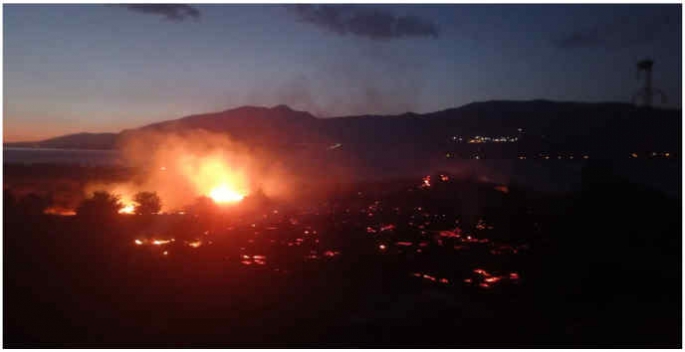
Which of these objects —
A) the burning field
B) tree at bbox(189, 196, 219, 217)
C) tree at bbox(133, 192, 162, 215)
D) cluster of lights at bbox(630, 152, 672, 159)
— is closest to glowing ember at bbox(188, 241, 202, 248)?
the burning field

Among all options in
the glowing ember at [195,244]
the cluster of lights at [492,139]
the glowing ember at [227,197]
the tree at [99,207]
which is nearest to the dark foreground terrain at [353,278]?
the glowing ember at [195,244]

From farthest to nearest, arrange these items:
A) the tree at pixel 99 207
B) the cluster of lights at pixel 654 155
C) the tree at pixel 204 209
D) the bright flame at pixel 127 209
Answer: the cluster of lights at pixel 654 155, the tree at pixel 204 209, the bright flame at pixel 127 209, the tree at pixel 99 207

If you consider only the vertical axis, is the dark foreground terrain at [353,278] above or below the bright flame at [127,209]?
below

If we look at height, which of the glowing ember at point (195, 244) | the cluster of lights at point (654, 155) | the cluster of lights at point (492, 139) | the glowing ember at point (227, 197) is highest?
the cluster of lights at point (492, 139)

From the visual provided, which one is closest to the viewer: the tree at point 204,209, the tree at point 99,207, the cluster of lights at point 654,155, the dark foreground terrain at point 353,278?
the dark foreground terrain at point 353,278

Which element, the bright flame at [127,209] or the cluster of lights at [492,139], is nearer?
the bright flame at [127,209]

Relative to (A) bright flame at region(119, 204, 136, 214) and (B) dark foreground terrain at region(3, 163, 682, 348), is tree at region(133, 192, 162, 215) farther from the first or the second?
(B) dark foreground terrain at region(3, 163, 682, 348)

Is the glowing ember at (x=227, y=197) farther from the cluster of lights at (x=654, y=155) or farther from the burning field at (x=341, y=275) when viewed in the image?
the cluster of lights at (x=654, y=155)

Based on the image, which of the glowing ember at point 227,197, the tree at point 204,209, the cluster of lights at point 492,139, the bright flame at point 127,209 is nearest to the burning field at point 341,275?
the tree at point 204,209
